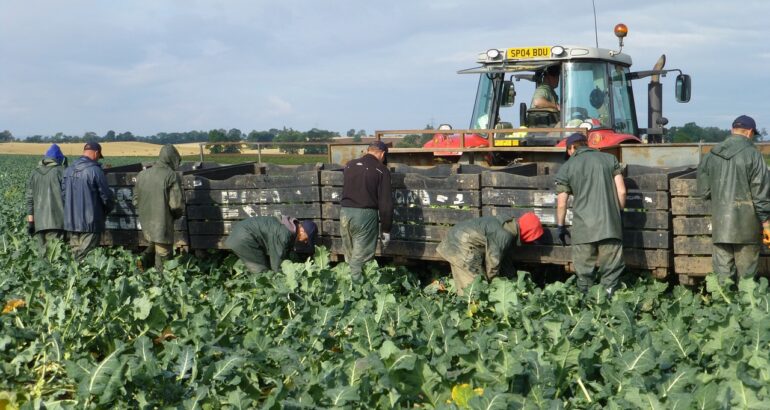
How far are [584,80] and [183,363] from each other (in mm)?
7753

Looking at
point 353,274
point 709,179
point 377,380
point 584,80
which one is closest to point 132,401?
point 377,380


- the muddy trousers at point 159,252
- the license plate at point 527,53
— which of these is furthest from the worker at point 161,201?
the license plate at point 527,53

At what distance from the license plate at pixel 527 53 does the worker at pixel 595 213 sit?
131 inches

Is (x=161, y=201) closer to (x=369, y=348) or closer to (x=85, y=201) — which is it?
(x=85, y=201)

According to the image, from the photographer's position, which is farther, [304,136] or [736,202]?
[304,136]

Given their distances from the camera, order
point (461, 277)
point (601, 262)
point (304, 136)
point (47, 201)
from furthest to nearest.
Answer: point (304, 136) → point (47, 201) → point (461, 277) → point (601, 262)

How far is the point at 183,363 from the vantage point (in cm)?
538

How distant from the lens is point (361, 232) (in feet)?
31.3

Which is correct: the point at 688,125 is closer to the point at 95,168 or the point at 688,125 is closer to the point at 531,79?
the point at 531,79

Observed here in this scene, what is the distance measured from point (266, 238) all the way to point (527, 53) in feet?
14.3

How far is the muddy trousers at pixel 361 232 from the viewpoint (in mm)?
9539

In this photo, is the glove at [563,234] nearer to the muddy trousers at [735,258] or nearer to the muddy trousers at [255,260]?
the muddy trousers at [735,258]

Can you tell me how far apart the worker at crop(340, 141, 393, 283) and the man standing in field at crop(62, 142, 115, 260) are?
3.27m

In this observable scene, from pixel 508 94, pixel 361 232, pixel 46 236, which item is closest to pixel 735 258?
pixel 361 232
